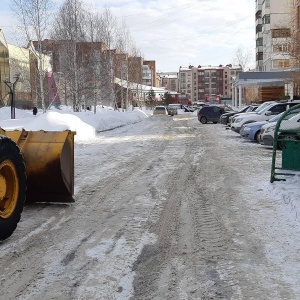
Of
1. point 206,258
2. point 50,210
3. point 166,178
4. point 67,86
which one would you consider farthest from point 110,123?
point 206,258

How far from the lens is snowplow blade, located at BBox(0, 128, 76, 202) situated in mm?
7098

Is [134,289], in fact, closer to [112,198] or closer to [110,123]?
[112,198]

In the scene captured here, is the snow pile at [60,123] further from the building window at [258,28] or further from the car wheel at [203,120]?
the building window at [258,28]

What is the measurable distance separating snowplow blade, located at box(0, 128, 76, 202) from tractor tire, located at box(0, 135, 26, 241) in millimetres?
1073

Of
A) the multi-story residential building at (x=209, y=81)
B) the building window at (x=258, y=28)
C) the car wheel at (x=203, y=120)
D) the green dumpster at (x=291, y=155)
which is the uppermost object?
the building window at (x=258, y=28)

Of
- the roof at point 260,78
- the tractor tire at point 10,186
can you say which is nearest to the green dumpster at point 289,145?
the tractor tire at point 10,186

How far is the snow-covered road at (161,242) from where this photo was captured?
13.8 ft

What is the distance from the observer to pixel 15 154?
19.1 ft

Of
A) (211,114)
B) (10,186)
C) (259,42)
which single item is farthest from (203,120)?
(259,42)

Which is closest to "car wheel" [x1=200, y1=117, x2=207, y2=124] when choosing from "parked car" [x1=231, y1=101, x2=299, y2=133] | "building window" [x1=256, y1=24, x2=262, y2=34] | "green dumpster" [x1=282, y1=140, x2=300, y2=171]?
"parked car" [x1=231, y1=101, x2=299, y2=133]

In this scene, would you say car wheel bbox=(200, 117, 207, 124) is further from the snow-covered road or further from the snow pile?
the snow-covered road

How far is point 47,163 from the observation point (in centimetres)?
707

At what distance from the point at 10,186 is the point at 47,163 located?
1285 mm

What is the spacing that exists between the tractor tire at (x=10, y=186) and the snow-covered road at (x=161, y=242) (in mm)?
227
